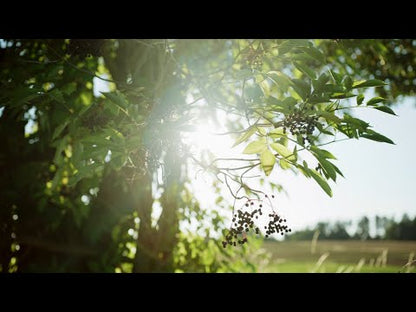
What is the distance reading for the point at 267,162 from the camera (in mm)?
1531

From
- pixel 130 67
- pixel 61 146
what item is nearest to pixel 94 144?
pixel 61 146

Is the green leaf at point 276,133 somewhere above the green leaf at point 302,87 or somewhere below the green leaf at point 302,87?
below

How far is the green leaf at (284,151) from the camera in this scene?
1.56 m

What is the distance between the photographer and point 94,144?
5.82 feet

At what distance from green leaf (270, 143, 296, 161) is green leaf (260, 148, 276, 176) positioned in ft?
0.14

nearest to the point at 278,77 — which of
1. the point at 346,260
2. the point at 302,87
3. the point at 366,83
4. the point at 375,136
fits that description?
the point at 302,87

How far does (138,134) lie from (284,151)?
0.79m

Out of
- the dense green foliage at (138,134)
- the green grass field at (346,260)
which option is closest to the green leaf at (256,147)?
the dense green foliage at (138,134)

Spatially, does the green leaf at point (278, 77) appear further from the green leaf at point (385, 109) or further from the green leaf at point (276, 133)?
the green leaf at point (385, 109)

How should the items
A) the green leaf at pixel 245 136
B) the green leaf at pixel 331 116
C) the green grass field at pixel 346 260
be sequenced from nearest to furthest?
the green leaf at pixel 331 116
the green leaf at pixel 245 136
the green grass field at pixel 346 260

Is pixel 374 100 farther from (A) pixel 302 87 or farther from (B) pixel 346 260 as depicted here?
(B) pixel 346 260
